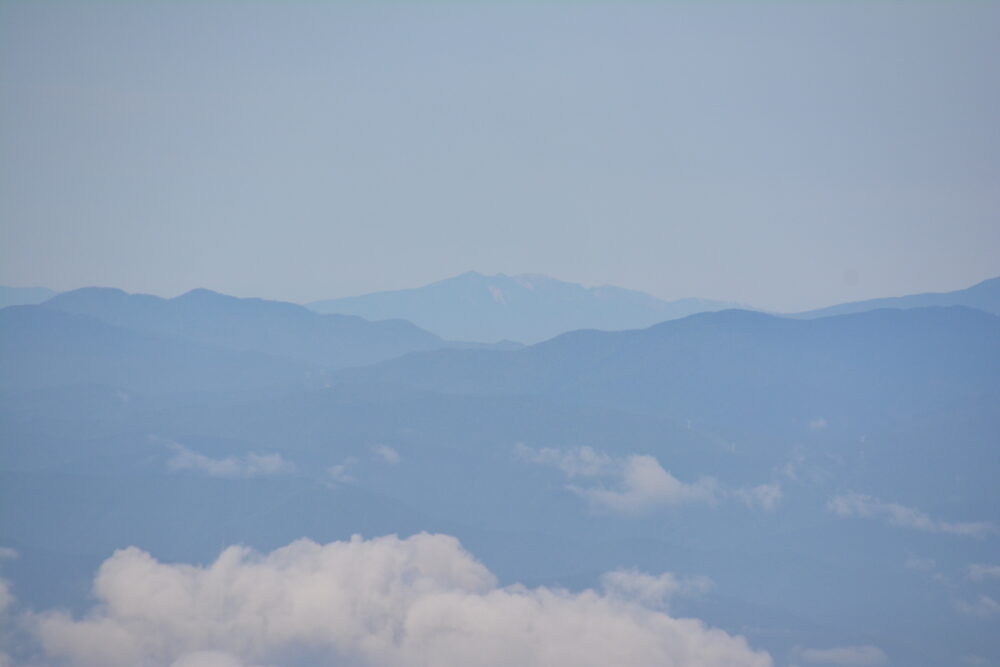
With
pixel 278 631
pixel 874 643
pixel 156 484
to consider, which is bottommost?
pixel 874 643

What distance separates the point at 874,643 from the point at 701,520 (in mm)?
57849

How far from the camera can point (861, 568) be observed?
174 meters

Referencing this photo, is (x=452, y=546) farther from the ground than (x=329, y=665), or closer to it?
farther from the ground

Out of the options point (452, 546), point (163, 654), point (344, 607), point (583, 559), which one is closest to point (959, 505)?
point (583, 559)

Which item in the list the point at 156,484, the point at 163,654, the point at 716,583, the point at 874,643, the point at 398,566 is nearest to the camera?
the point at 163,654

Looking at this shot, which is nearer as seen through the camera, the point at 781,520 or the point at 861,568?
the point at 861,568

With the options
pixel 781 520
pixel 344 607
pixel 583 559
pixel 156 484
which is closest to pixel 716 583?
pixel 583 559

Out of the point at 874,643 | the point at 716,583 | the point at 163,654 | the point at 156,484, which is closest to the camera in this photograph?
the point at 163,654

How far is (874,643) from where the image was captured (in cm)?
14425

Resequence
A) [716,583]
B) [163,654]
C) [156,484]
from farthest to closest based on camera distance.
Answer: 1. [156,484]
2. [716,583]
3. [163,654]

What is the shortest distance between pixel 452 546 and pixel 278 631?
150 feet

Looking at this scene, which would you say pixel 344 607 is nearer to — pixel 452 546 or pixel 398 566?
pixel 398 566

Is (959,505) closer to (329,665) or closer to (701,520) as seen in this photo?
(701,520)

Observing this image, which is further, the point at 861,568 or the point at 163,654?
the point at 861,568
